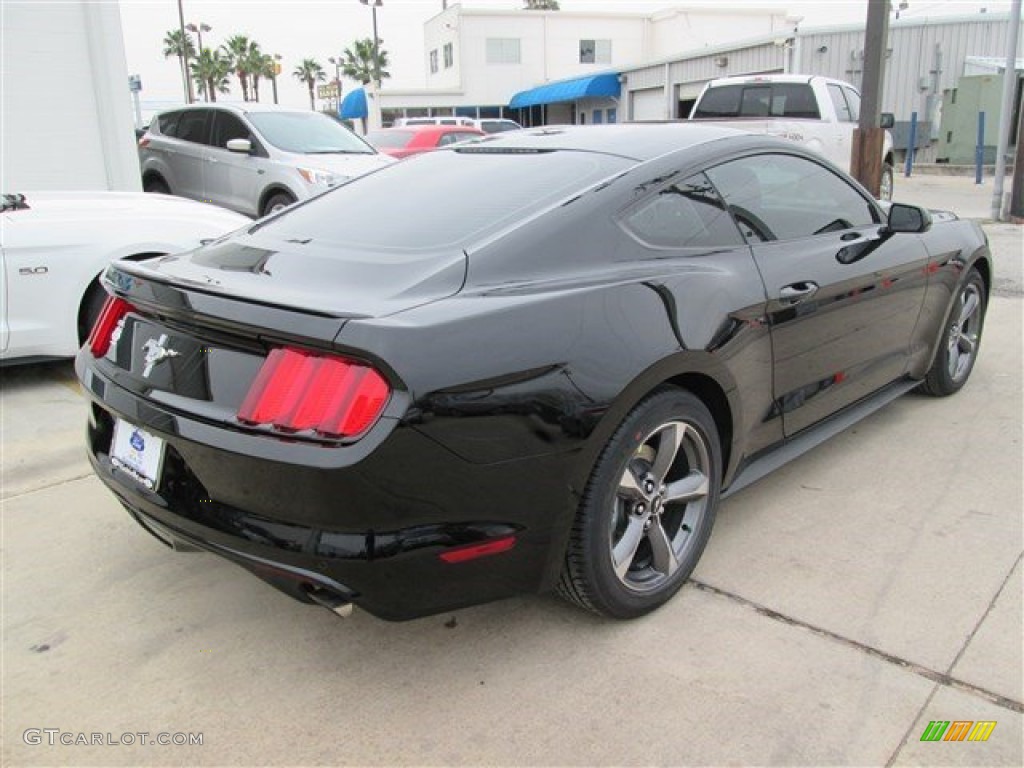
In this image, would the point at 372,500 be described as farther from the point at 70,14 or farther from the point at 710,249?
the point at 70,14

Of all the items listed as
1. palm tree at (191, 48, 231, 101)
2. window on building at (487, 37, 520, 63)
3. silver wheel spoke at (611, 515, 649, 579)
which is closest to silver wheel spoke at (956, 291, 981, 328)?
silver wheel spoke at (611, 515, 649, 579)

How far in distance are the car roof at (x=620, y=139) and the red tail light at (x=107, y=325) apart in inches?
58.8

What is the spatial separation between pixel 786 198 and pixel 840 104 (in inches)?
409

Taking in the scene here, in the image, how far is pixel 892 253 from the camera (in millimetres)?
3801

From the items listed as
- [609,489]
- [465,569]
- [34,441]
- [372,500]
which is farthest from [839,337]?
[34,441]

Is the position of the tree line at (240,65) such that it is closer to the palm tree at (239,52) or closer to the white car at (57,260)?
the palm tree at (239,52)

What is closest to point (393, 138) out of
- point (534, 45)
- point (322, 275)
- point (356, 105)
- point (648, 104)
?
point (322, 275)

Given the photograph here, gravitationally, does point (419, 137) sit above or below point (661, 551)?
above

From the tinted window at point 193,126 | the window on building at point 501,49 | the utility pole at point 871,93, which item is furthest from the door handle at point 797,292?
the window on building at point 501,49

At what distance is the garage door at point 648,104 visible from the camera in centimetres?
3238

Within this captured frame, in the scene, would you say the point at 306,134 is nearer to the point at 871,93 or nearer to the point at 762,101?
the point at 871,93

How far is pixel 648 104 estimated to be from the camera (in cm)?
3381

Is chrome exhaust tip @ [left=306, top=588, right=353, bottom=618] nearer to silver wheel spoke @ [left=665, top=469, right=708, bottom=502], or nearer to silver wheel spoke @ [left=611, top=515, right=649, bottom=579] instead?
silver wheel spoke @ [left=611, top=515, right=649, bottom=579]

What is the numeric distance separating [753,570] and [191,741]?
1.88m
